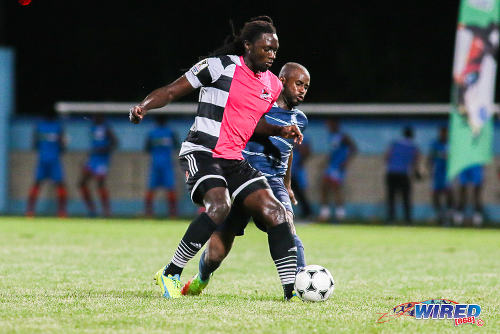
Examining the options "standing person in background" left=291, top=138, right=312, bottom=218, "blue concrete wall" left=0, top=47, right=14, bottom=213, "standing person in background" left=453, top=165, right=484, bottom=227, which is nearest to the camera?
"standing person in background" left=291, top=138, right=312, bottom=218

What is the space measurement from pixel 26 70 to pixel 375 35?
11.7 meters

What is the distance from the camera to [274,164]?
6.79 meters

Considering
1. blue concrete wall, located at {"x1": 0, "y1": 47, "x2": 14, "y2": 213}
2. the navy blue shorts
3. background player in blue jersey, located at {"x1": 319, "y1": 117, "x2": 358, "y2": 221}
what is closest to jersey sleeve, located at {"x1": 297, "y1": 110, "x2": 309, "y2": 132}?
the navy blue shorts

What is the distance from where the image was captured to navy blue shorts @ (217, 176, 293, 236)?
253 inches

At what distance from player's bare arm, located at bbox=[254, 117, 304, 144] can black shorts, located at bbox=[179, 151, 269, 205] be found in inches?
11.8

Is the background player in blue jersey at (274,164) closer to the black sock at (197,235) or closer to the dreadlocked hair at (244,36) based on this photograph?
the black sock at (197,235)

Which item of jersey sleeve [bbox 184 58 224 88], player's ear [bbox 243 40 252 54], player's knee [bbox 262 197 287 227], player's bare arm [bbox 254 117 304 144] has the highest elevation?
player's ear [bbox 243 40 252 54]

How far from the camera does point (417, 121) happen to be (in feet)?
62.6

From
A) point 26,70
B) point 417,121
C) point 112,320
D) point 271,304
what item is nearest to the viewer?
point 112,320

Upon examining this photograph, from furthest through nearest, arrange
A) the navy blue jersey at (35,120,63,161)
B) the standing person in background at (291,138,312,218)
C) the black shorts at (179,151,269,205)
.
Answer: the navy blue jersey at (35,120,63,161)
the standing person in background at (291,138,312,218)
the black shorts at (179,151,269,205)

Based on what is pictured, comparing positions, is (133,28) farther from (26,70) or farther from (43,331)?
(43,331)

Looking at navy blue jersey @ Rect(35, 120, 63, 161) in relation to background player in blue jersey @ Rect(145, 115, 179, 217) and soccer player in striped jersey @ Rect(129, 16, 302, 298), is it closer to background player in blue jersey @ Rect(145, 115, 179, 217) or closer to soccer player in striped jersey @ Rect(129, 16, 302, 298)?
background player in blue jersey @ Rect(145, 115, 179, 217)

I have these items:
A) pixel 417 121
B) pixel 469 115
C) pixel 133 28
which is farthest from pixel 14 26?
pixel 469 115

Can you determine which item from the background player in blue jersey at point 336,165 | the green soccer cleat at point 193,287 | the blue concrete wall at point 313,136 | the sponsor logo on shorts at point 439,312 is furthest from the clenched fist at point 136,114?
the blue concrete wall at point 313,136
